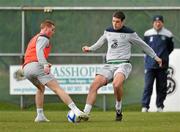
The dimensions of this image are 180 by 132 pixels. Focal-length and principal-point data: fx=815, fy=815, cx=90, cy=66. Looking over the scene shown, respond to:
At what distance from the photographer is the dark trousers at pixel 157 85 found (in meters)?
21.2

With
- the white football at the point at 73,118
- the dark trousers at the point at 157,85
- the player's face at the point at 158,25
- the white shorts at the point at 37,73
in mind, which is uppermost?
the player's face at the point at 158,25

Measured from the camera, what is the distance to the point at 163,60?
21172 millimetres

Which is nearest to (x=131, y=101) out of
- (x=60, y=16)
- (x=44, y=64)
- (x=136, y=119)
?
(x=60, y=16)

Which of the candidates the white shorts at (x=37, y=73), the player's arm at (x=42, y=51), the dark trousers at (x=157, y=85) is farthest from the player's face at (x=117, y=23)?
the dark trousers at (x=157, y=85)

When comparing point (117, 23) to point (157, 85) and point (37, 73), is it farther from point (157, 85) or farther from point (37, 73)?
point (157, 85)

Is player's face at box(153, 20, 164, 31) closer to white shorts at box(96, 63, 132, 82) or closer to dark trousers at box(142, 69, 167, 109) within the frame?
dark trousers at box(142, 69, 167, 109)

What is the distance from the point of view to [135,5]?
24078mm

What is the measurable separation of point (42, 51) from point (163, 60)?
259 inches

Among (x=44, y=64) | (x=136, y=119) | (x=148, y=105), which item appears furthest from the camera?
(x=148, y=105)

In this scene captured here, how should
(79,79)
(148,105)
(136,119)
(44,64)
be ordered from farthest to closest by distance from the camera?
1. (79,79)
2. (148,105)
3. (136,119)
4. (44,64)

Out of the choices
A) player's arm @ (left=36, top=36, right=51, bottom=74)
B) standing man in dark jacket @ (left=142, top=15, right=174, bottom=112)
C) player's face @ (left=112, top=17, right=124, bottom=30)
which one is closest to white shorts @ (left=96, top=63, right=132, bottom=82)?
player's face @ (left=112, top=17, right=124, bottom=30)

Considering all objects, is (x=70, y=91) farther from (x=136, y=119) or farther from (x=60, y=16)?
(x=136, y=119)

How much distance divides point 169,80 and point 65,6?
13.1 ft

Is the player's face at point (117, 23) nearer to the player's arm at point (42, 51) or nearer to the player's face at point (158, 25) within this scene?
the player's arm at point (42, 51)
